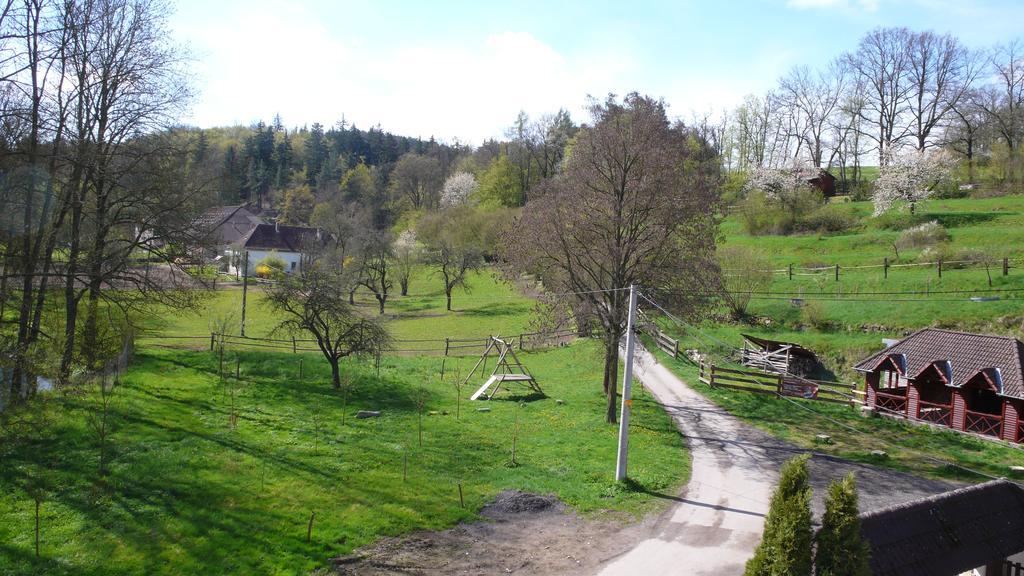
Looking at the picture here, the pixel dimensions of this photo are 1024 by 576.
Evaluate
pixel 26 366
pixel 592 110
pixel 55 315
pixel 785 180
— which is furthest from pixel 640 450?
pixel 785 180

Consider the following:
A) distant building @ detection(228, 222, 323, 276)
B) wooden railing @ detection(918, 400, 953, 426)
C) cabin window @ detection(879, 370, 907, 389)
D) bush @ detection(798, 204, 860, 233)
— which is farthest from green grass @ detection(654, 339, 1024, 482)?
distant building @ detection(228, 222, 323, 276)

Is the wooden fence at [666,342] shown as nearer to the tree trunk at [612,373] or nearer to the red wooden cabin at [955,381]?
the tree trunk at [612,373]

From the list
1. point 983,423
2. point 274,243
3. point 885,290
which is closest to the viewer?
point 983,423

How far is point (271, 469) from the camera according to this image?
15305mm

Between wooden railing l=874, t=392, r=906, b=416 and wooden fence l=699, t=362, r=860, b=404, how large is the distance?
0.78 metres

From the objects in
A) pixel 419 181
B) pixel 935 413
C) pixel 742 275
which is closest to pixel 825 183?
pixel 742 275

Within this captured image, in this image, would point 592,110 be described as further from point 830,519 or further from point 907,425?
point 830,519

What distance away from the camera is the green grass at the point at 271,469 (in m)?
11.3

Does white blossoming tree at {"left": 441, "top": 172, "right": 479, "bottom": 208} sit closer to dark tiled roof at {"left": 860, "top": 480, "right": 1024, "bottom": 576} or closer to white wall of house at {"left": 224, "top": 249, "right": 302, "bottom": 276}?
white wall of house at {"left": 224, "top": 249, "right": 302, "bottom": 276}

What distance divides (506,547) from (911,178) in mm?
56473

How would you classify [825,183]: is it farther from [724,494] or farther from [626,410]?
[626,410]

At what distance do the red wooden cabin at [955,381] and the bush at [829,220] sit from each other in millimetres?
31400

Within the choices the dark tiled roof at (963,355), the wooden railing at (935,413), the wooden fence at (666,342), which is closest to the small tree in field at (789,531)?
the dark tiled roof at (963,355)

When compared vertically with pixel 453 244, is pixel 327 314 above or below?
below
